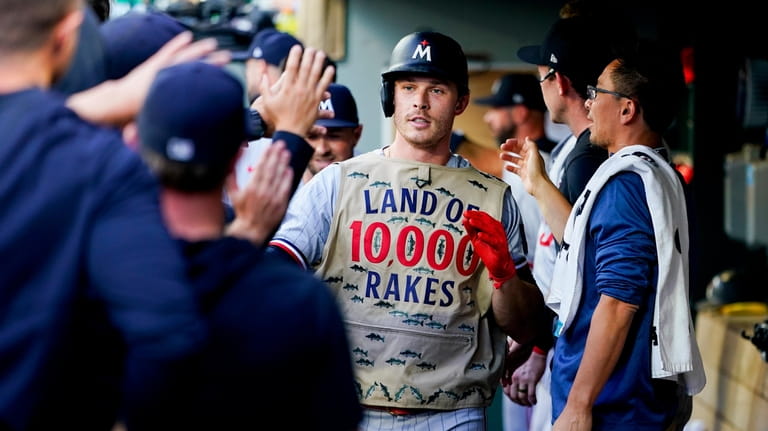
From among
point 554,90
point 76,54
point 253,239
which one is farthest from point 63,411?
point 554,90

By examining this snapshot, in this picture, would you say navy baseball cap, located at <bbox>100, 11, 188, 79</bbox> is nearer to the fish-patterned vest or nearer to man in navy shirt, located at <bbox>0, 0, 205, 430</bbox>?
man in navy shirt, located at <bbox>0, 0, 205, 430</bbox>

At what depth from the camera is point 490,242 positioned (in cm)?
377

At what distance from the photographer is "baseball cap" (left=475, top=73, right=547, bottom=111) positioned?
739 cm

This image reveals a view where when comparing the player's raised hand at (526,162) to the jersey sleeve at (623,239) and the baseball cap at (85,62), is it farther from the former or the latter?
the baseball cap at (85,62)

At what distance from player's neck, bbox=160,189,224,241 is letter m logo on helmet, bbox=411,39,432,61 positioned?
221 cm

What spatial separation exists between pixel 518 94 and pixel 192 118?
5.61 meters

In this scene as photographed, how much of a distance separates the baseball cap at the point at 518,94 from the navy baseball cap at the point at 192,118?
5492mm

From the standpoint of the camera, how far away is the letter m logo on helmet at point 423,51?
164 inches

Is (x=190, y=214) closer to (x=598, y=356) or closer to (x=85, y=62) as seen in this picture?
(x=85, y=62)

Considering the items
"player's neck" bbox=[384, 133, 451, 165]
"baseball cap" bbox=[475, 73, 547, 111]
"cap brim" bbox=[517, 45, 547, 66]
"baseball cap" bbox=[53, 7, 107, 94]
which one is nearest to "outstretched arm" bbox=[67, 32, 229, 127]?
"baseball cap" bbox=[53, 7, 107, 94]

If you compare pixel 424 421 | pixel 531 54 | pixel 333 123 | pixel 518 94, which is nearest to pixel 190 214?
pixel 424 421

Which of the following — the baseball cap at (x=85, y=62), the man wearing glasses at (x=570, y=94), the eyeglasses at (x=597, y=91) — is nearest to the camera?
the baseball cap at (x=85, y=62)

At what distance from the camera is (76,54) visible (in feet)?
7.51

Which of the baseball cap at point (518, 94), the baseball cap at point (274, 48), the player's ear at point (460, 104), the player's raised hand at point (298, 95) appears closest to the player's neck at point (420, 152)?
the player's ear at point (460, 104)
